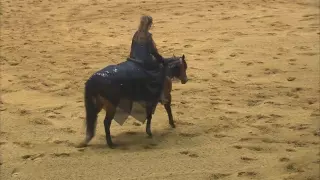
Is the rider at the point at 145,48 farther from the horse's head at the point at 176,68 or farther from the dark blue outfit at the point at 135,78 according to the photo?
the horse's head at the point at 176,68

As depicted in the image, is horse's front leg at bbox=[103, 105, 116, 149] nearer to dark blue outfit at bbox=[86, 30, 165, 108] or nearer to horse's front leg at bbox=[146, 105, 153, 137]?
dark blue outfit at bbox=[86, 30, 165, 108]

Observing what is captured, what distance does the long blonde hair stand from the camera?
5262mm

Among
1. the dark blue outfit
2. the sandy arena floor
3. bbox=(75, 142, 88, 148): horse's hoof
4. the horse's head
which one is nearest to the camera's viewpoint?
the sandy arena floor

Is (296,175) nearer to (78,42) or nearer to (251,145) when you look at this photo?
(251,145)

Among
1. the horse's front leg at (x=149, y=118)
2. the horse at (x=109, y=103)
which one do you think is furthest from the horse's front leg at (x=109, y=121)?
the horse's front leg at (x=149, y=118)

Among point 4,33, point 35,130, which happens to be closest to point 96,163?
point 35,130

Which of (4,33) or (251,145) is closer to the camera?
(251,145)

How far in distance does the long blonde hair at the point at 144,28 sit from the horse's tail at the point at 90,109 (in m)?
0.63

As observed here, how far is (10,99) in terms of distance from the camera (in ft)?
22.7

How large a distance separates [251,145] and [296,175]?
0.75 m

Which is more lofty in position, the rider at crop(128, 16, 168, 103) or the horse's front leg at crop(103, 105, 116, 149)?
the rider at crop(128, 16, 168, 103)

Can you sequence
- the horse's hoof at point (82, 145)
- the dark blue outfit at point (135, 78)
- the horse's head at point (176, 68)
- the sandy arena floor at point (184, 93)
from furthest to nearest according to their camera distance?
1. the horse's head at point (176, 68)
2. the horse's hoof at point (82, 145)
3. the dark blue outfit at point (135, 78)
4. the sandy arena floor at point (184, 93)

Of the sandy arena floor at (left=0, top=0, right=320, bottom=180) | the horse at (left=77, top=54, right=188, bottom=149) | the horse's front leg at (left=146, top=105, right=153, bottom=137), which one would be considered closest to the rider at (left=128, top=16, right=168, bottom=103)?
the horse at (left=77, top=54, right=188, bottom=149)

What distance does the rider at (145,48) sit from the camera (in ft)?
17.4
